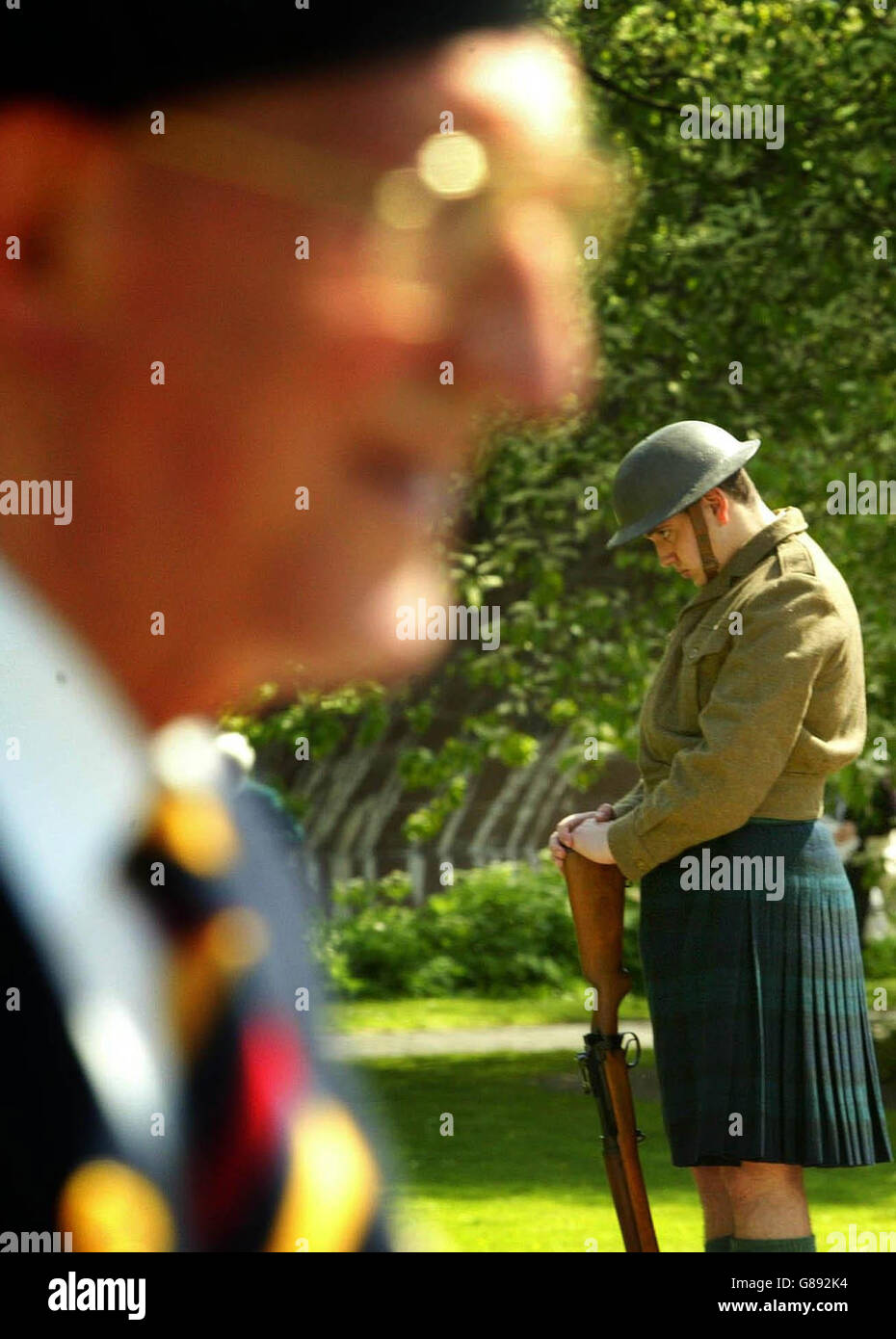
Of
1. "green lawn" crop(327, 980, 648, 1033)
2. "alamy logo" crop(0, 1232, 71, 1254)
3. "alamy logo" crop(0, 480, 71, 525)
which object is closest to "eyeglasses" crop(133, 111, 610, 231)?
"alamy logo" crop(0, 480, 71, 525)

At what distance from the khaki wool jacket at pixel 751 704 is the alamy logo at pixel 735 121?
16.4 feet

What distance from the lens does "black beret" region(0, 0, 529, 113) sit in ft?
2.25

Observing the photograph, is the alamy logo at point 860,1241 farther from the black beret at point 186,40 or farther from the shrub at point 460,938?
the shrub at point 460,938

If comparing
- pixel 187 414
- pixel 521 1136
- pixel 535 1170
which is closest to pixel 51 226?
pixel 187 414

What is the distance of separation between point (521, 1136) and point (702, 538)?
530 cm

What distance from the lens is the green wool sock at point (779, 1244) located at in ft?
10.3

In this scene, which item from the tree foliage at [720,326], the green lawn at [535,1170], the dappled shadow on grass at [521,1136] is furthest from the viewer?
the tree foliage at [720,326]

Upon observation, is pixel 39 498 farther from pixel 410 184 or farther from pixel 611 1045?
pixel 611 1045

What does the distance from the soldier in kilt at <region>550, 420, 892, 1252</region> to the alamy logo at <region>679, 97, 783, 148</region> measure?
196 inches

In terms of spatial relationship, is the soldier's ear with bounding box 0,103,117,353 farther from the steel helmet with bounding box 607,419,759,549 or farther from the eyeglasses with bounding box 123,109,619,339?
the steel helmet with bounding box 607,419,759,549

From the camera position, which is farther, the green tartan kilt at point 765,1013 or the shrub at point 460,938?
the shrub at point 460,938

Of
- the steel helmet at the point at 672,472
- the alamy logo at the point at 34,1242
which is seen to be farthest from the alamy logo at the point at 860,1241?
the alamy logo at the point at 34,1242

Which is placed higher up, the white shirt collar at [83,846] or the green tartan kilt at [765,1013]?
the white shirt collar at [83,846]
